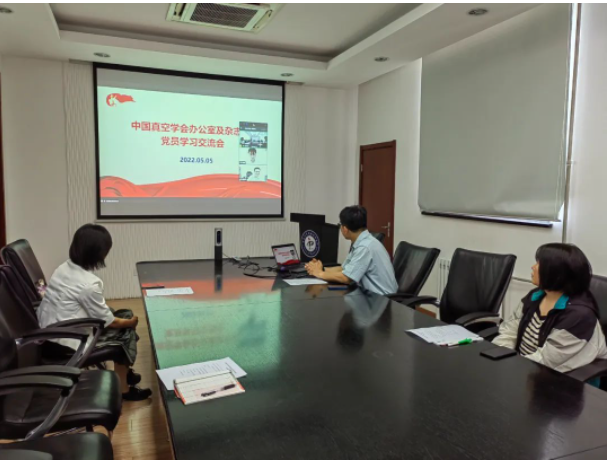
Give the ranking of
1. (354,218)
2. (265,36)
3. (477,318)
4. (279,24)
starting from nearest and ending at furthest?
(477,318)
(354,218)
(279,24)
(265,36)

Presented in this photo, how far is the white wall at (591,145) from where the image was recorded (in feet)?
9.57

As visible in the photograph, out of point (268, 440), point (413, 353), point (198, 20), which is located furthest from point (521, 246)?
point (198, 20)

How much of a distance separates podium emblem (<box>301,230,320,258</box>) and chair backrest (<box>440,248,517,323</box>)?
1.06 meters

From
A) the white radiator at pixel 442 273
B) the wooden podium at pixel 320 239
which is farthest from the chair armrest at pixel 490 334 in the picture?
the white radiator at pixel 442 273

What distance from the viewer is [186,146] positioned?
17.8 feet

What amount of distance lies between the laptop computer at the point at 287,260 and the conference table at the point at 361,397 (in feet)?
3.59

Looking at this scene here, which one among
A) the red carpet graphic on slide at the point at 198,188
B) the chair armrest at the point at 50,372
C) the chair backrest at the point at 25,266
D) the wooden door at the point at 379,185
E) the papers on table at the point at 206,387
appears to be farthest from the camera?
the wooden door at the point at 379,185

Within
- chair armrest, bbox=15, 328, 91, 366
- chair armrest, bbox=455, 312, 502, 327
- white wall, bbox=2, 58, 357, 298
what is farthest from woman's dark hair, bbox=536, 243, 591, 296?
white wall, bbox=2, 58, 357, 298

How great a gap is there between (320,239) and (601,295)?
1924 millimetres

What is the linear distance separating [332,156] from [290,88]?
1074 millimetres

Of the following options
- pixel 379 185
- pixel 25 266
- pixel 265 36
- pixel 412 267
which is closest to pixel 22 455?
pixel 25 266

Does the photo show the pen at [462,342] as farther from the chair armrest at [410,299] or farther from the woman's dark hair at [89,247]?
the woman's dark hair at [89,247]

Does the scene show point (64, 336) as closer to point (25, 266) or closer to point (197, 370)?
point (197, 370)

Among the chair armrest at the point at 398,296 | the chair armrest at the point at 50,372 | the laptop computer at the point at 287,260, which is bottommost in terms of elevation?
the chair armrest at the point at 398,296
